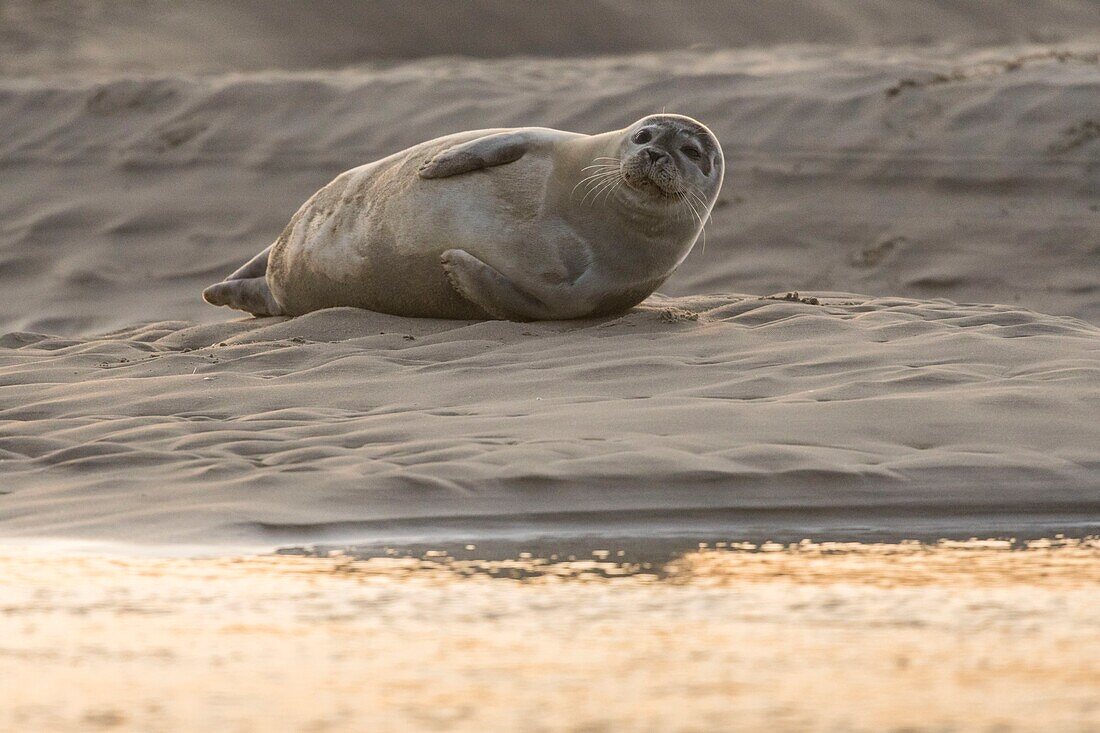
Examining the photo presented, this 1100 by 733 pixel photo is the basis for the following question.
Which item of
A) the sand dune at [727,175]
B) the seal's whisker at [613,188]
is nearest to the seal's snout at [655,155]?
the seal's whisker at [613,188]

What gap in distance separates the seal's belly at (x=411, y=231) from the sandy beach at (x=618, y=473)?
0.52ft

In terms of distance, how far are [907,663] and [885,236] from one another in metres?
7.07

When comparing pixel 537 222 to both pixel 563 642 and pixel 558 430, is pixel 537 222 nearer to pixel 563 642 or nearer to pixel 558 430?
pixel 558 430

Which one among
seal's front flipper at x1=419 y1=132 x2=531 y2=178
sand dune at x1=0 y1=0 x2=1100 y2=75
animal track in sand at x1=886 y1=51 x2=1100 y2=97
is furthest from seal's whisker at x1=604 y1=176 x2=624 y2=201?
sand dune at x1=0 y1=0 x2=1100 y2=75

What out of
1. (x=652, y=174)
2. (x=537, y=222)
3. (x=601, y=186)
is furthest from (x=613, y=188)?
(x=537, y=222)

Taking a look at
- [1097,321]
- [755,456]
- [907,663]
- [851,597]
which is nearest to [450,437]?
[755,456]

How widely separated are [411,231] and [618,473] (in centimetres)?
236

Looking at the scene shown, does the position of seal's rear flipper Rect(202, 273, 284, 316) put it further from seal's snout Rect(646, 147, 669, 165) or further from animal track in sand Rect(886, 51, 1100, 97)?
animal track in sand Rect(886, 51, 1100, 97)

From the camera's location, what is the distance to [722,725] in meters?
2.30

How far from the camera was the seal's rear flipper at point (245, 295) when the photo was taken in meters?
6.94

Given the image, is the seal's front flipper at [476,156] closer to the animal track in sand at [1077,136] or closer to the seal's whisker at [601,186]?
the seal's whisker at [601,186]

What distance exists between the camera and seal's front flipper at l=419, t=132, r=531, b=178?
6.10 metres

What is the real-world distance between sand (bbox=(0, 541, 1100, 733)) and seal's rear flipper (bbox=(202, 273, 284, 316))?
3.61m

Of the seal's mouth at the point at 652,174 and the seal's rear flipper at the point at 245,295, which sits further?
the seal's rear flipper at the point at 245,295
